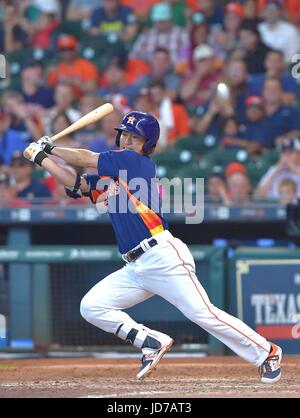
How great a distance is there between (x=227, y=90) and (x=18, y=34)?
3390 mm

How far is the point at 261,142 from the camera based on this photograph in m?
10.4

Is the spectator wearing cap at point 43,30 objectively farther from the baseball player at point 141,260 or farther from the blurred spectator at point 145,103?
the baseball player at point 141,260

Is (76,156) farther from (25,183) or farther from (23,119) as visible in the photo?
(23,119)

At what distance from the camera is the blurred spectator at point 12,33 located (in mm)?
12859

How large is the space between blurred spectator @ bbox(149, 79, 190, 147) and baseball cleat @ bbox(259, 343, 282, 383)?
4550 mm

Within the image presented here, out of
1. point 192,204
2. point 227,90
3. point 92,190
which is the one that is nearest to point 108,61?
point 227,90

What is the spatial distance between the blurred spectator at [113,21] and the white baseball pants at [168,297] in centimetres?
636

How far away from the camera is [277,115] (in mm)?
10352

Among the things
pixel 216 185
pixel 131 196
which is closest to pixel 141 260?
pixel 131 196

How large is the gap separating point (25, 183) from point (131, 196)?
11.7 ft

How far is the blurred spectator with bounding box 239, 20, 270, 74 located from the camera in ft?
36.9

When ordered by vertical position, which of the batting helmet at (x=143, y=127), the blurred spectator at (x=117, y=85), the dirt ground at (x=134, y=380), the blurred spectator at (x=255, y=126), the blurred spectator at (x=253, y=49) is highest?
the blurred spectator at (x=253, y=49)

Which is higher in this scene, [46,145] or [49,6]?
[49,6]

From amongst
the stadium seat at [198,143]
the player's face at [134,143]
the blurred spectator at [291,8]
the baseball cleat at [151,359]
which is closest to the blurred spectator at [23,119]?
the stadium seat at [198,143]
